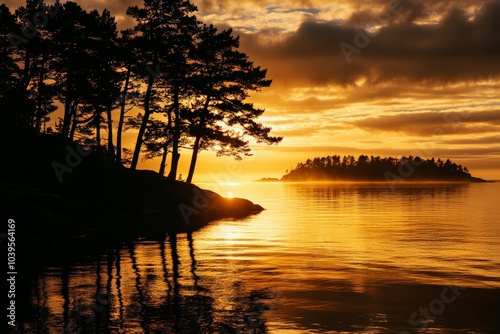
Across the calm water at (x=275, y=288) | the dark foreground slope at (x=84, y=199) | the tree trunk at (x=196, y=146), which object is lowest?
the calm water at (x=275, y=288)

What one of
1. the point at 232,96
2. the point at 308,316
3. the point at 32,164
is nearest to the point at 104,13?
the point at 232,96

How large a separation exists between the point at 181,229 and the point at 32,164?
12125 millimetres

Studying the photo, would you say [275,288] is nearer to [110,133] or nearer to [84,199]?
[84,199]

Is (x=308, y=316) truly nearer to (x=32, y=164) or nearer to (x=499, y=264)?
(x=499, y=264)

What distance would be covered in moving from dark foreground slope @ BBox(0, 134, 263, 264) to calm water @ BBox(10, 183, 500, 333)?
16.0 feet

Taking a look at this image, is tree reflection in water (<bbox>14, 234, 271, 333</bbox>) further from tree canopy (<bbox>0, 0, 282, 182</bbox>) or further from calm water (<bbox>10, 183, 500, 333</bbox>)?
tree canopy (<bbox>0, 0, 282, 182</bbox>)

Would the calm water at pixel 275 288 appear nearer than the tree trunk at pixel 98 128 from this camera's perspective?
Yes

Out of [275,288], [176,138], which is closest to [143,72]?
[176,138]

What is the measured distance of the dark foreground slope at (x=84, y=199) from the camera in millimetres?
27234

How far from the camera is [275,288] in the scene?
15680 mm

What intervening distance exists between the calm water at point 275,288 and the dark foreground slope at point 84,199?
4865 mm

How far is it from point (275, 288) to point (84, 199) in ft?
76.6

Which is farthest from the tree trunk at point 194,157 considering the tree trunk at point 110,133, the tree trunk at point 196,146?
the tree trunk at point 110,133

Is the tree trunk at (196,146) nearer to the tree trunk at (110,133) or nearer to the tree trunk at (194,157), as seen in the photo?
the tree trunk at (194,157)
